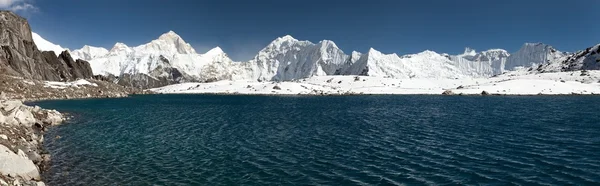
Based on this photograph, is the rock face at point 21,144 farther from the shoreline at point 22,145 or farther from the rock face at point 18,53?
the rock face at point 18,53

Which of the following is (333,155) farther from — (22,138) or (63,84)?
(63,84)

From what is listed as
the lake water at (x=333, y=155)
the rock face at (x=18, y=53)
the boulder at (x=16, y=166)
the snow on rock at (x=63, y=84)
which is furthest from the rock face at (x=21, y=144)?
the rock face at (x=18, y=53)

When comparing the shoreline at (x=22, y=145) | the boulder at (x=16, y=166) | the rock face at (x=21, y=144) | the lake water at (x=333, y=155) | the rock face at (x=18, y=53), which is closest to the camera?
the boulder at (x=16, y=166)

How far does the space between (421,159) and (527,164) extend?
8.20m

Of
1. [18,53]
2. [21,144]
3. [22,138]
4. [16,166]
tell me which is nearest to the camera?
[16,166]

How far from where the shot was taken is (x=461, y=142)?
4228 centimetres

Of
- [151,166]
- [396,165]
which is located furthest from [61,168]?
[396,165]

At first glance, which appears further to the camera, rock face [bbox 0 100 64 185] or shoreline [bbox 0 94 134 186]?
shoreline [bbox 0 94 134 186]

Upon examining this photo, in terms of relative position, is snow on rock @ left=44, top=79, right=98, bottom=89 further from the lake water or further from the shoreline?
the lake water

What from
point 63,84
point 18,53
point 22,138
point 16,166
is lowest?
point 16,166

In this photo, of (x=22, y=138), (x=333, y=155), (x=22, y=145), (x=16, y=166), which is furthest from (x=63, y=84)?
(x=333, y=155)

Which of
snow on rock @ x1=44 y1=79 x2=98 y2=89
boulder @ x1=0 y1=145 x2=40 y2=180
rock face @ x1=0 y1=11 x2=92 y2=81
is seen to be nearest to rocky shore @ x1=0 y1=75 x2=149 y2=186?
boulder @ x1=0 y1=145 x2=40 y2=180

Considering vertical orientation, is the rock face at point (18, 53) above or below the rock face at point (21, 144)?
above

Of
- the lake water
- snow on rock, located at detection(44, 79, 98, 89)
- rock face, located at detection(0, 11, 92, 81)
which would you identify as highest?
rock face, located at detection(0, 11, 92, 81)
